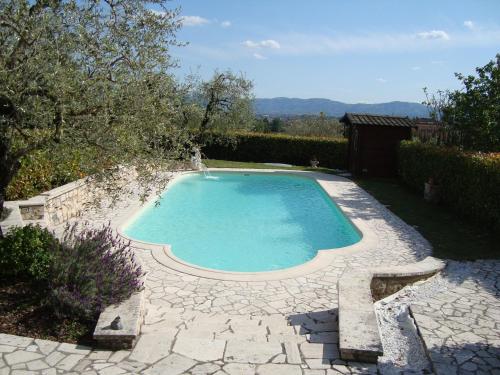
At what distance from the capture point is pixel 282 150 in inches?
1054

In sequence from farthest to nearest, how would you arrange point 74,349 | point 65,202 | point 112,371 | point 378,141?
point 378,141 < point 65,202 < point 74,349 < point 112,371

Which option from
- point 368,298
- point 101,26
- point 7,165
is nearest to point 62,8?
point 101,26

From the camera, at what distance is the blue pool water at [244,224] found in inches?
428

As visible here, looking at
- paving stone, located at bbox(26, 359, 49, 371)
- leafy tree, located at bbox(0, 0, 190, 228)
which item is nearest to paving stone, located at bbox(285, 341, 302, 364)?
paving stone, located at bbox(26, 359, 49, 371)

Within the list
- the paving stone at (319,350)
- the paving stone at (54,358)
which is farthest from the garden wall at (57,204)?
the paving stone at (319,350)

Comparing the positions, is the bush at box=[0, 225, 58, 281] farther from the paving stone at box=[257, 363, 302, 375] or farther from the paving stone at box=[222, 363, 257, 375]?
the paving stone at box=[257, 363, 302, 375]

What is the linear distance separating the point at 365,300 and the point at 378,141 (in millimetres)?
16560

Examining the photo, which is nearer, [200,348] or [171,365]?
[171,365]

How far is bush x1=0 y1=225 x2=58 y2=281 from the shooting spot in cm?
597

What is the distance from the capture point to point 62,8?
528 centimetres

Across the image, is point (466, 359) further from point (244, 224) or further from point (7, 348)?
point (244, 224)

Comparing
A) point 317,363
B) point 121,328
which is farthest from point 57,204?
point 317,363

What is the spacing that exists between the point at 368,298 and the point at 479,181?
25.0 ft

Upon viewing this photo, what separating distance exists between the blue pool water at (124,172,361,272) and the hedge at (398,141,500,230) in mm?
3490
